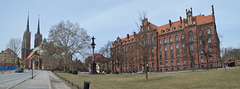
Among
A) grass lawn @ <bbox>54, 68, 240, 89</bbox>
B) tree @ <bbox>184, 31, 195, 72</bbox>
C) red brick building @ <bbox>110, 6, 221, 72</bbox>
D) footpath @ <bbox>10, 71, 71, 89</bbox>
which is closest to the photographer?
grass lawn @ <bbox>54, 68, 240, 89</bbox>

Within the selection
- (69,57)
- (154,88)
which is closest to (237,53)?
(69,57)

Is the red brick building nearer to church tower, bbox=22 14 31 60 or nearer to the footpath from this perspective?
the footpath

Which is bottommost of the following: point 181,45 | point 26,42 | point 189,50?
point 189,50

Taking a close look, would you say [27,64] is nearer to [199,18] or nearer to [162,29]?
[162,29]

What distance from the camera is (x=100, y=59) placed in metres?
77.3

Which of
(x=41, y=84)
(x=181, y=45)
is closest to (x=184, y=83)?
(x=41, y=84)

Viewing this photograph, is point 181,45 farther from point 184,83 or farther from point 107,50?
point 184,83

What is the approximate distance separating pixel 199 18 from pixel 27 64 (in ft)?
394

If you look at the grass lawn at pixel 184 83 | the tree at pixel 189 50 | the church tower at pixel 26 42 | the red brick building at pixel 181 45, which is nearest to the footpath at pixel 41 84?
the grass lawn at pixel 184 83

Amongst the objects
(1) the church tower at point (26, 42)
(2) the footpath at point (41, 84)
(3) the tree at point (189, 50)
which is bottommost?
(2) the footpath at point (41, 84)

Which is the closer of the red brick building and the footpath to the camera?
the footpath

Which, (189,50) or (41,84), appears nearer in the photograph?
(41,84)

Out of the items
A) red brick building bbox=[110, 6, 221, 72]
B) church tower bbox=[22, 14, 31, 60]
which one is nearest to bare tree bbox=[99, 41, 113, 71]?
red brick building bbox=[110, 6, 221, 72]

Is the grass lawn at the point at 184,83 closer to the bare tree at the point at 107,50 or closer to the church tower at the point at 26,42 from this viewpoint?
the bare tree at the point at 107,50
